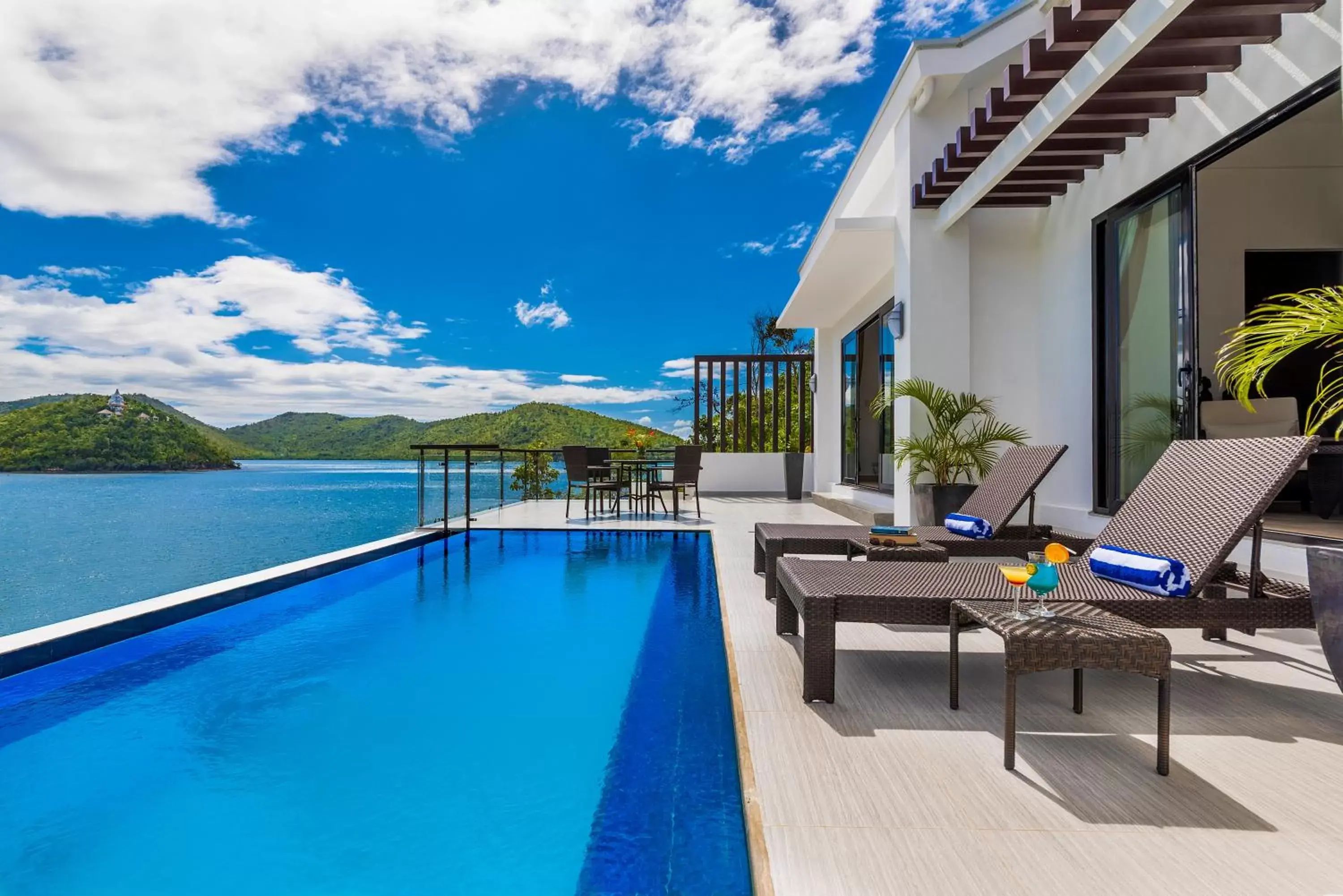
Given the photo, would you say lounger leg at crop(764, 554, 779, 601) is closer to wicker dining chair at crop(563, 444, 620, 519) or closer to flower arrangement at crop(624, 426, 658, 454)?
wicker dining chair at crop(563, 444, 620, 519)

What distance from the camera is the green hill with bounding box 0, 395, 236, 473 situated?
15.4m

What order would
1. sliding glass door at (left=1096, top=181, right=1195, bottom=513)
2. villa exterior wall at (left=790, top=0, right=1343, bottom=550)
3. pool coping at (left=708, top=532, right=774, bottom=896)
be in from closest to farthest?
pool coping at (left=708, top=532, right=774, bottom=896), sliding glass door at (left=1096, top=181, right=1195, bottom=513), villa exterior wall at (left=790, top=0, right=1343, bottom=550)

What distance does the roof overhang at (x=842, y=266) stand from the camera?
A: 679 cm

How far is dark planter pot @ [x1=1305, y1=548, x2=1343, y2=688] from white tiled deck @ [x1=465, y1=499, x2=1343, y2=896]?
291 mm

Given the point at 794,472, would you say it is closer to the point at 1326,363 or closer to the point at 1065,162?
the point at 1065,162

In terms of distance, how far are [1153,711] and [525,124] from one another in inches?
880

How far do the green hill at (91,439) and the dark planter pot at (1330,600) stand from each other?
63.1 ft

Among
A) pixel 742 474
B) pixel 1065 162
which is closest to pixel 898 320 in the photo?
pixel 1065 162

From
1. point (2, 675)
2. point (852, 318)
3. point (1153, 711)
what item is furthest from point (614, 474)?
point (1153, 711)

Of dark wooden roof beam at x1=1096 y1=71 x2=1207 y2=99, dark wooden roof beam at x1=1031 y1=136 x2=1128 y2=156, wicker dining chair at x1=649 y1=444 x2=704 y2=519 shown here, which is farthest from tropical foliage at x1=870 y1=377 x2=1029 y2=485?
wicker dining chair at x1=649 y1=444 x2=704 y2=519

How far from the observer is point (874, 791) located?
1.78m

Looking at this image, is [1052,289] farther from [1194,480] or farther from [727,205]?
[727,205]

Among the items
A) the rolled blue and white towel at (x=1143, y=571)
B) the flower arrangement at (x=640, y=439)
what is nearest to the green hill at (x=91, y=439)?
the flower arrangement at (x=640, y=439)

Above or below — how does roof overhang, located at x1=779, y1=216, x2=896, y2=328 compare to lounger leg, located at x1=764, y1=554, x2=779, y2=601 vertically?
above
